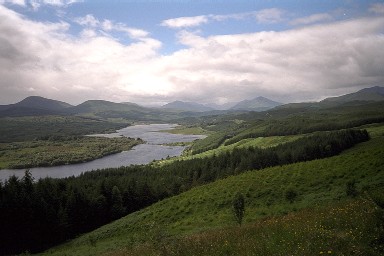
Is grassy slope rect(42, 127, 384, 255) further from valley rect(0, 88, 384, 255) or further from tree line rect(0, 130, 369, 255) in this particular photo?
tree line rect(0, 130, 369, 255)

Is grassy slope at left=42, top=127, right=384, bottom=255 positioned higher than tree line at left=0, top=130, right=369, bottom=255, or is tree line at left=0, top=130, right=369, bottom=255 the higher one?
grassy slope at left=42, top=127, right=384, bottom=255

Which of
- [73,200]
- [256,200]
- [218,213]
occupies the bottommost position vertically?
[73,200]

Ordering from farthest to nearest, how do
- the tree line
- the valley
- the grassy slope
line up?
Result: the tree line
the grassy slope
the valley

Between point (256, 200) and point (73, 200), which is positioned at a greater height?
point (256, 200)

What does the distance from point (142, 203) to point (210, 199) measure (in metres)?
44.9

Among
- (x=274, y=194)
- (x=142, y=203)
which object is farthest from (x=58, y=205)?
(x=274, y=194)

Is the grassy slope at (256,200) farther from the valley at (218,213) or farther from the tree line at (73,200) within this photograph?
the tree line at (73,200)

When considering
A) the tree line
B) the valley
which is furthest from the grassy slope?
the tree line

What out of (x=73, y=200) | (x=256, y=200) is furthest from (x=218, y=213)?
(x=73, y=200)

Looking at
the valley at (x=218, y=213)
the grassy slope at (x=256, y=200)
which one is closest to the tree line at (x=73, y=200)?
the valley at (x=218, y=213)

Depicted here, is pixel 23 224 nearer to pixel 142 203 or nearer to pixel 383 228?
pixel 142 203

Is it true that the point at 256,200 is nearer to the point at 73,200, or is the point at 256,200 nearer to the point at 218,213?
the point at 218,213

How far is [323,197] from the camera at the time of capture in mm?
32531

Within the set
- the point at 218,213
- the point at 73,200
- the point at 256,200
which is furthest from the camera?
the point at 73,200
